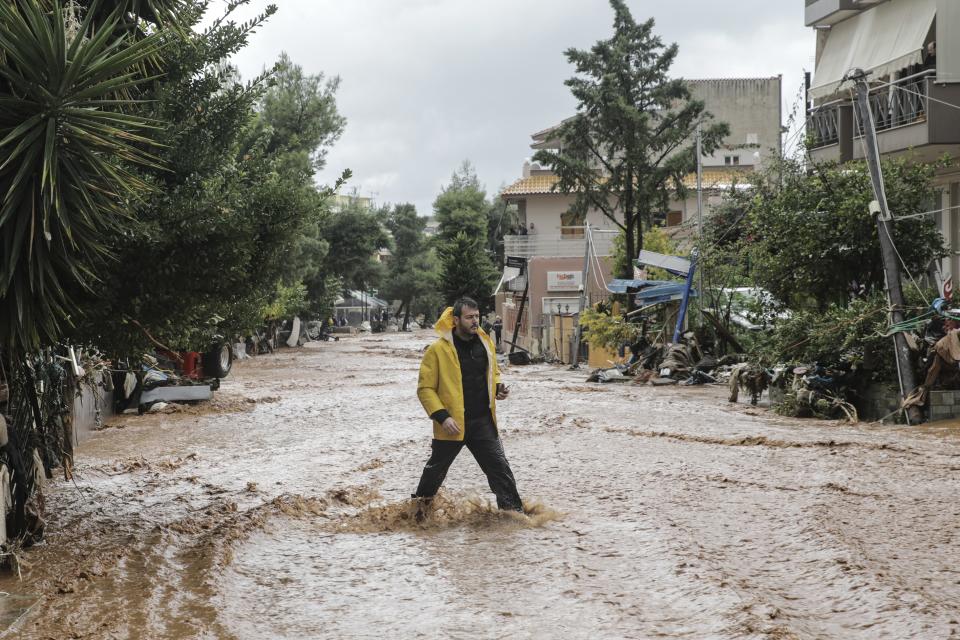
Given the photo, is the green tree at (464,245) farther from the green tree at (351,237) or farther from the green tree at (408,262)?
the green tree at (408,262)

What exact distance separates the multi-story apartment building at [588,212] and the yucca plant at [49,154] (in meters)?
37.3

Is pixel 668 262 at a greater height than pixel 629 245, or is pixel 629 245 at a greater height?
pixel 629 245

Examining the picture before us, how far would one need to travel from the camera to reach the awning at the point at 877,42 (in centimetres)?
1931

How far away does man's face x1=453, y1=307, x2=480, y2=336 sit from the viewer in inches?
337

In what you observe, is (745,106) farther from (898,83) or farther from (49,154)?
(49,154)

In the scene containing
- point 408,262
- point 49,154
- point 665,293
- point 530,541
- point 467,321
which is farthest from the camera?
point 408,262

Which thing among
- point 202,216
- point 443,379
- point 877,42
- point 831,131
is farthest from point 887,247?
point 202,216

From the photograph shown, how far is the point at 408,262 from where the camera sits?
9319cm

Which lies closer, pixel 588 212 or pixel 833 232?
pixel 833 232

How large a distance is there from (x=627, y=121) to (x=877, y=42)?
1306 centimetres

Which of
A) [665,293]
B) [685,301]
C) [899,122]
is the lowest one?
[685,301]

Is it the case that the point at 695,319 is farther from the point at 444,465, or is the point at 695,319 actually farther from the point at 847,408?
the point at 444,465

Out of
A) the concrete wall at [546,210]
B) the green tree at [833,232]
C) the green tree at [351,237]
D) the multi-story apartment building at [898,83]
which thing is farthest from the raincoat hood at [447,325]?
the green tree at [351,237]

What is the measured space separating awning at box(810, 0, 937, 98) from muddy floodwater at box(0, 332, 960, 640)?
300 inches
